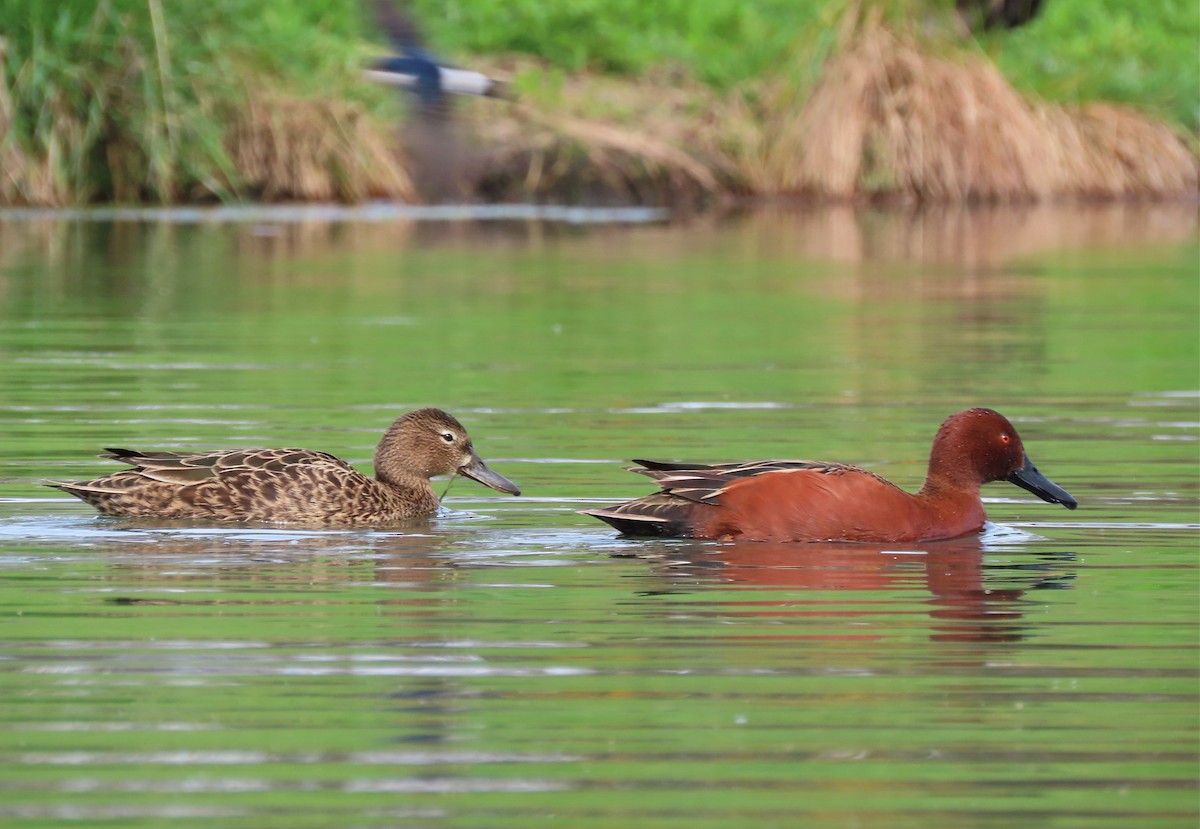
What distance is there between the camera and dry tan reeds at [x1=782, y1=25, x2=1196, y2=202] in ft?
99.1

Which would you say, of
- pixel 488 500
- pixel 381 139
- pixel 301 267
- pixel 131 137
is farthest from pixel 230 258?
pixel 488 500

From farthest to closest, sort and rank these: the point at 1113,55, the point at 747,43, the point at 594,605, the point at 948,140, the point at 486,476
→ the point at 1113,55 < the point at 747,43 < the point at 948,140 < the point at 486,476 < the point at 594,605

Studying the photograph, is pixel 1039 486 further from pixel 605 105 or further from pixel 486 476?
pixel 605 105

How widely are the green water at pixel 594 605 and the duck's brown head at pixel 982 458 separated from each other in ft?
0.70

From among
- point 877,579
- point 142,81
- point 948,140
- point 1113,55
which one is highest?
point 1113,55

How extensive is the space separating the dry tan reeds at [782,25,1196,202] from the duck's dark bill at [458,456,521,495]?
21481mm

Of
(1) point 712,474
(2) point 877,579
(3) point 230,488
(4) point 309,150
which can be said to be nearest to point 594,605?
(2) point 877,579

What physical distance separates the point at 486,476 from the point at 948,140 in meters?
23.0

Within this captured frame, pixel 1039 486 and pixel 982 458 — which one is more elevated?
pixel 982 458

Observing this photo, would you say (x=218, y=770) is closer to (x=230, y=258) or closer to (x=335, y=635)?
(x=335, y=635)

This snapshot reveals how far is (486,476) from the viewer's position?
904 cm

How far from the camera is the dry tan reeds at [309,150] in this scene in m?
27.9

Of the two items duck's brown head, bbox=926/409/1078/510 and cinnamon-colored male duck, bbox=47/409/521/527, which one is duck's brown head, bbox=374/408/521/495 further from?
duck's brown head, bbox=926/409/1078/510

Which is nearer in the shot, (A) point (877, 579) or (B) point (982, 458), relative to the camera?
(A) point (877, 579)
